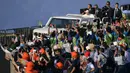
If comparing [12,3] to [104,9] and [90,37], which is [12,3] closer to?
[104,9]

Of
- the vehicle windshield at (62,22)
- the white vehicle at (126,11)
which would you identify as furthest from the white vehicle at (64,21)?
the white vehicle at (126,11)

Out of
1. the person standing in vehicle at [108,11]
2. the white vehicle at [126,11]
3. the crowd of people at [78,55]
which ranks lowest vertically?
the crowd of people at [78,55]

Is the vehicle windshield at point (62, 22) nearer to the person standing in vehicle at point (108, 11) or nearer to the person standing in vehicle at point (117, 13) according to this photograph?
the person standing in vehicle at point (108, 11)

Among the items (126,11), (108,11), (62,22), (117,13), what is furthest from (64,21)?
(126,11)

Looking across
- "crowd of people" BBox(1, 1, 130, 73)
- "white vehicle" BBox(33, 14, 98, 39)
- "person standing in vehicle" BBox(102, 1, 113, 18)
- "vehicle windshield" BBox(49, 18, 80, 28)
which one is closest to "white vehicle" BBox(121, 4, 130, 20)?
"person standing in vehicle" BBox(102, 1, 113, 18)

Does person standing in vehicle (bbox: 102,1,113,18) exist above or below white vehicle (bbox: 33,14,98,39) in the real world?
above

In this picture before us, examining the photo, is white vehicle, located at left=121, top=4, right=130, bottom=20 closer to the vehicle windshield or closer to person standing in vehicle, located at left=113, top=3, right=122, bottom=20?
person standing in vehicle, located at left=113, top=3, right=122, bottom=20

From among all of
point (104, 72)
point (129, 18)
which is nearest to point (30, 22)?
point (129, 18)

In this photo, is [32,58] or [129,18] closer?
[32,58]

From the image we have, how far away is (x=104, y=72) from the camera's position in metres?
16.2

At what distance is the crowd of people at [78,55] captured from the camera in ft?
48.9

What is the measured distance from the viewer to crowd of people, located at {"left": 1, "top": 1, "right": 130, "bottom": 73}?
48.9ft

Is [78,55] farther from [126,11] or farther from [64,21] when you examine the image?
[126,11]

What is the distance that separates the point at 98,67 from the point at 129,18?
10692 mm
